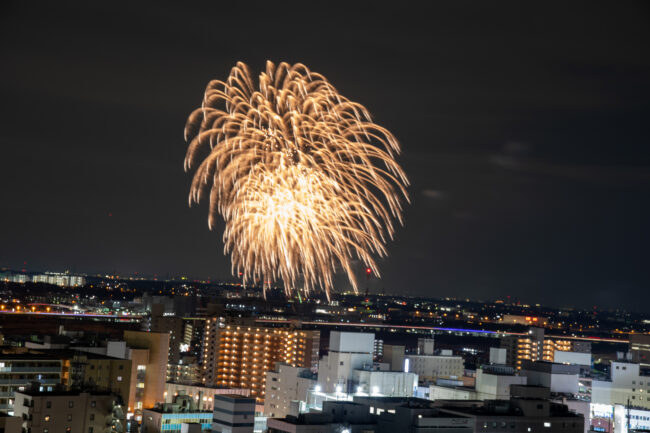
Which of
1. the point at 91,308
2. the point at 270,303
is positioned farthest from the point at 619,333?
the point at 91,308

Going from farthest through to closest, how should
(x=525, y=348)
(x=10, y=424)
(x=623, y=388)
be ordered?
(x=525, y=348) → (x=623, y=388) → (x=10, y=424)

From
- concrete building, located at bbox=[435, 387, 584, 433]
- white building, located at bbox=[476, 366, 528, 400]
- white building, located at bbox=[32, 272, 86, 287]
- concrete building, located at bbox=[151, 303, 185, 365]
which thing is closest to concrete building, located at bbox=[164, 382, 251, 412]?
white building, located at bbox=[476, 366, 528, 400]

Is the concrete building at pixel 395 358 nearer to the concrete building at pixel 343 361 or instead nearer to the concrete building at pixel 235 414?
the concrete building at pixel 343 361

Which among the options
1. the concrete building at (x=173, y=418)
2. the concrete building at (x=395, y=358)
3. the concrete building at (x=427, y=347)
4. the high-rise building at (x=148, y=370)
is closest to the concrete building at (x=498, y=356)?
the concrete building at (x=395, y=358)

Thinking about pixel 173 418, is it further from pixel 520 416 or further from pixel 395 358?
pixel 395 358

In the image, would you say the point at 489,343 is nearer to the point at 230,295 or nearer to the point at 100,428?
the point at 230,295

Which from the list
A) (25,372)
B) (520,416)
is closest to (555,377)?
(520,416)
